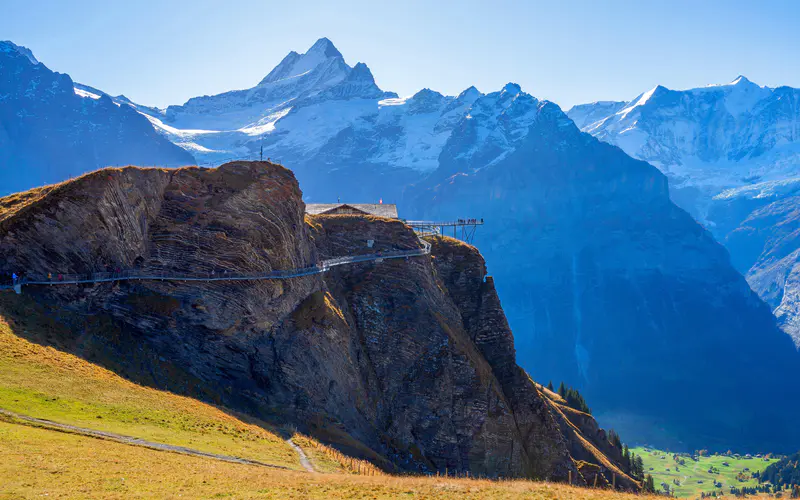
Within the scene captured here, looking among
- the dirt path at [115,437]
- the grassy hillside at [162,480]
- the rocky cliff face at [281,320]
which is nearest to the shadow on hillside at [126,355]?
the rocky cliff face at [281,320]

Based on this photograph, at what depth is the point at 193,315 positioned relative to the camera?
67250mm

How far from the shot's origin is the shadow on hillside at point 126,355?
56.2 metres

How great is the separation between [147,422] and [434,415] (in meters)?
43.0

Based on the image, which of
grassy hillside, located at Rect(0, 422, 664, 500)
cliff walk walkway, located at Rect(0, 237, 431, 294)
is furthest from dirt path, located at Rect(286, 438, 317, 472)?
cliff walk walkway, located at Rect(0, 237, 431, 294)

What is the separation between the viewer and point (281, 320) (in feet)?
248

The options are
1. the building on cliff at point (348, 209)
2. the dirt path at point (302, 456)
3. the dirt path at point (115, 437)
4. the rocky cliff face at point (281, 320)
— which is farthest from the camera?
the building on cliff at point (348, 209)

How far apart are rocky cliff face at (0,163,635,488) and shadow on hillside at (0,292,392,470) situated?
0.70ft

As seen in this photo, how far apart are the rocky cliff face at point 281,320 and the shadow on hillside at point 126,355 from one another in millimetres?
213

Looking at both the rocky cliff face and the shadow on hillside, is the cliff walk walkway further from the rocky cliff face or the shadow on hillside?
the shadow on hillside

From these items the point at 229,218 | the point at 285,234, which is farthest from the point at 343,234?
the point at 229,218

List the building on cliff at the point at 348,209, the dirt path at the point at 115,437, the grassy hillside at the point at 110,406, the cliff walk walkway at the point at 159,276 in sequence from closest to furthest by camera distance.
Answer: the dirt path at the point at 115,437
the grassy hillside at the point at 110,406
the cliff walk walkway at the point at 159,276
the building on cliff at the point at 348,209

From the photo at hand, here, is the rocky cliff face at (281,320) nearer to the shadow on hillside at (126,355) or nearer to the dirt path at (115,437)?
the shadow on hillside at (126,355)

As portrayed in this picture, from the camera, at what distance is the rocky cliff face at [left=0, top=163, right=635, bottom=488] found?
6194cm

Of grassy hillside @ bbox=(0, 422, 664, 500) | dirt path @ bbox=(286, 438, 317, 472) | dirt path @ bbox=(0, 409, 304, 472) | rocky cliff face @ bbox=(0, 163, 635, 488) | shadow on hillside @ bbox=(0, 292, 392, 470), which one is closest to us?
grassy hillside @ bbox=(0, 422, 664, 500)
